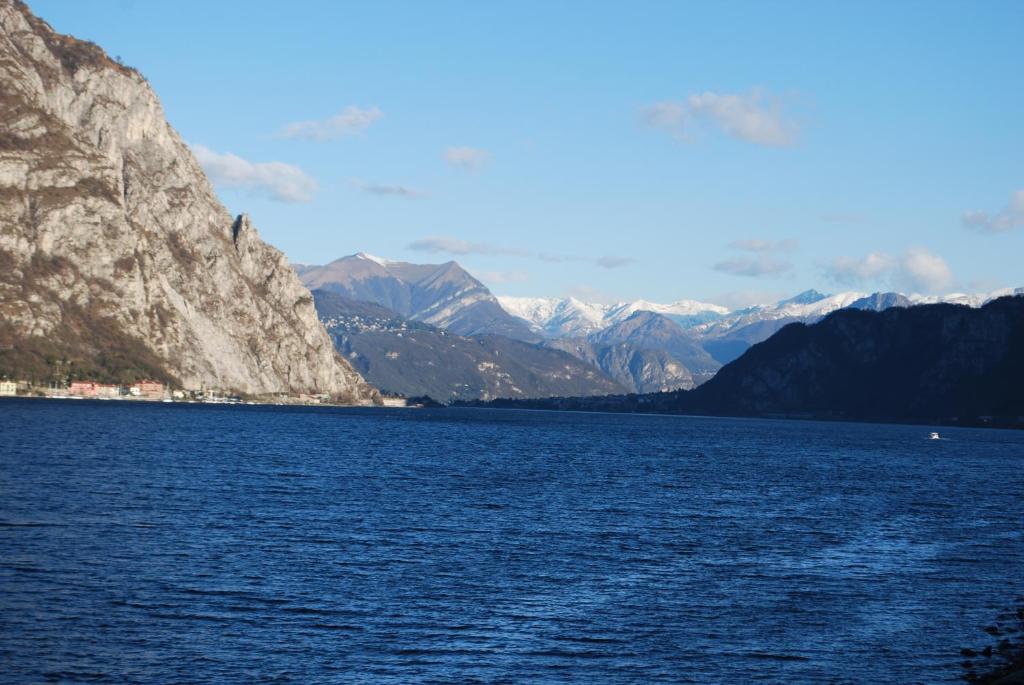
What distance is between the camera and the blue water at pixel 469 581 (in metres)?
53.9

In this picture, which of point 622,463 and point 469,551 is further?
point 622,463

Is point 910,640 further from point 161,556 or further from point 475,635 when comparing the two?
point 161,556

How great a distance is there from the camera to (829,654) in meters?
58.1

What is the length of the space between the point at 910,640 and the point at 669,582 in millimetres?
17643

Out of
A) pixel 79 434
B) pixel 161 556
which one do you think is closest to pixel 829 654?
pixel 161 556

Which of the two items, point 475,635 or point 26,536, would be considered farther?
point 26,536

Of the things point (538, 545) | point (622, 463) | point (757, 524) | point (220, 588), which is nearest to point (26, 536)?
point (220, 588)

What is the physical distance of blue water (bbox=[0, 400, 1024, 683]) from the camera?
53.9 m

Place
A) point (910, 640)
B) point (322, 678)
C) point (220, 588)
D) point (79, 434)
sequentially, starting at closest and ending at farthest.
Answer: point (322, 678) → point (910, 640) → point (220, 588) → point (79, 434)

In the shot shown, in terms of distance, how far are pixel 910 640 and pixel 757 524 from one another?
48.4m

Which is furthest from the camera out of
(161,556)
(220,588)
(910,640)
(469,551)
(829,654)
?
(469,551)

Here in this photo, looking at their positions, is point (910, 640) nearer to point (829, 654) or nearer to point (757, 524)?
point (829, 654)

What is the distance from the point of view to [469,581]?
72.6 meters

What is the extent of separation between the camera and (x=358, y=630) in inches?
2314
